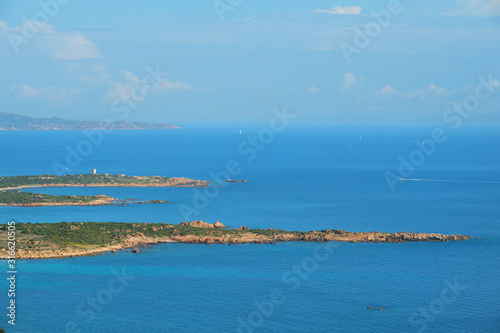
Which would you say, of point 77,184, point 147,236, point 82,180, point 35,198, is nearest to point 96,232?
point 147,236

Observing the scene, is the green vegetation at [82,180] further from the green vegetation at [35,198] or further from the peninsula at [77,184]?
the green vegetation at [35,198]

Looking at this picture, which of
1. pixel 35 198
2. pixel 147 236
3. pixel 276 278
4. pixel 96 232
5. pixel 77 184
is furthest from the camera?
pixel 77 184

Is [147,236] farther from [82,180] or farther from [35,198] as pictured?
[82,180]

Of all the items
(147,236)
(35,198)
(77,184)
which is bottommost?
(147,236)

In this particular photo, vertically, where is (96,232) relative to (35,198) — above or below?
below

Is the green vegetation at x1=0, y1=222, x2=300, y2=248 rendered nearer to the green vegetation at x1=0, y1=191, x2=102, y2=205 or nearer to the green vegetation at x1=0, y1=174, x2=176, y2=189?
the green vegetation at x1=0, y1=191, x2=102, y2=205

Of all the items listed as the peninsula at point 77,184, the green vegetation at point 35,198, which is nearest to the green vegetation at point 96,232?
the green vegetation at point 35,198

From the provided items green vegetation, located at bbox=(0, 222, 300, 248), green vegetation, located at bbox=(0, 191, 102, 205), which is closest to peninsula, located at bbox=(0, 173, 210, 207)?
green vegetation, located at bbox=(0, 191, 102, 205)
